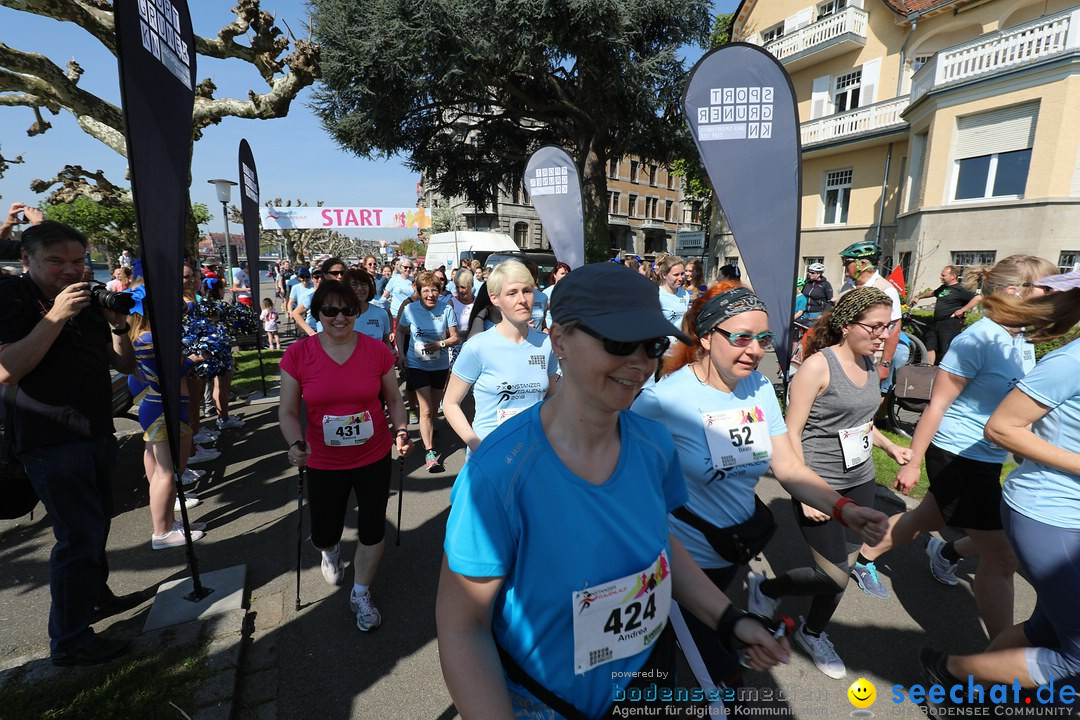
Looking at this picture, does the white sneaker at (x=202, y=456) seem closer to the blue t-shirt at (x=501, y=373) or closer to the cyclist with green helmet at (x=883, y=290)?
the blue t-shirt at (x=501, y=373)

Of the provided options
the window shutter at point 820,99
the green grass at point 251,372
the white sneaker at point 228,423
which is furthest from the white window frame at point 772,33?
the white sneaker at point 228,423

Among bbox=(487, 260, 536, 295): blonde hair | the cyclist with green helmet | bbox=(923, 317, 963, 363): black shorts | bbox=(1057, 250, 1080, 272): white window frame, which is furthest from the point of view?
bbox=(1057, 250, 1080, 272): white window frame

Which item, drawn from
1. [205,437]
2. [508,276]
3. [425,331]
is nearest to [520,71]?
[425,331]


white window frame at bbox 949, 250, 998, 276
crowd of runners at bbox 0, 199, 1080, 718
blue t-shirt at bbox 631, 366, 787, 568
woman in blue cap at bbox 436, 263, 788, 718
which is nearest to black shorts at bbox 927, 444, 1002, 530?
crowd of runners at bbox 0, 199, 1080, 718

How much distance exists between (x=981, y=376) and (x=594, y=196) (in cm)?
1795

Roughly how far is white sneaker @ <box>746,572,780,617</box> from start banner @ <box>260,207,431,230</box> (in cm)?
2179

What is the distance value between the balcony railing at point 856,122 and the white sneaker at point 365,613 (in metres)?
20.4

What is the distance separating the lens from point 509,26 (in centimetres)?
1521

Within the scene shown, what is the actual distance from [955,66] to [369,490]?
66.7 ft

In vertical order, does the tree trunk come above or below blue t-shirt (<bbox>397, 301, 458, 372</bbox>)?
above

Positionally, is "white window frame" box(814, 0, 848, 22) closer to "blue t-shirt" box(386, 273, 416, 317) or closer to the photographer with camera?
"blue t-shirt" box(386, 273, 416, 317)

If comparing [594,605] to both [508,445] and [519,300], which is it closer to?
[508,445]

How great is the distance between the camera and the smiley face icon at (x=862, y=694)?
2.51 m

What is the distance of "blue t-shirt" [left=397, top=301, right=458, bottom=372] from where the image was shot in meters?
5.82
